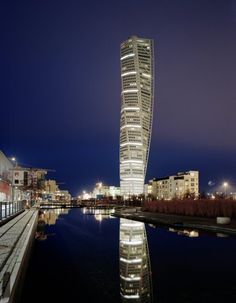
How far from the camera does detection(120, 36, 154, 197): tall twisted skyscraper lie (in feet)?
579

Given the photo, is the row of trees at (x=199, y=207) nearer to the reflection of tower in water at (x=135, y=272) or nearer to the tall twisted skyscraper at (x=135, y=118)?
the reflection of tower in water at (x=135, y=272)

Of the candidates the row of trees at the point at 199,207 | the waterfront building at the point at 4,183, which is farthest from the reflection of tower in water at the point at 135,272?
the waterfront building at the point at 4,183

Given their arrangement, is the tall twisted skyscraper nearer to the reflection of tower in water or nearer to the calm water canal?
the calm water canal

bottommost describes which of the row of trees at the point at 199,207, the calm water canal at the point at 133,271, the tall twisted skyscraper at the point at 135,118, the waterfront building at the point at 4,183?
the calm water canal at the point at 133,271

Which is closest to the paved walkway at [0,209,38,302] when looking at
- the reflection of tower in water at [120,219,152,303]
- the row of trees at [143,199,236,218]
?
the reflection of tower in water at [120,219,152,303]

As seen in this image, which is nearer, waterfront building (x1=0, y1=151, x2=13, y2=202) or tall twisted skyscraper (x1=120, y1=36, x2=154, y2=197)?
waterfront building (x1=0, y1=151, x2=13, y2=202)

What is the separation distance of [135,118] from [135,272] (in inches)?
6412

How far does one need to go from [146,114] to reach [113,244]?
527 feet

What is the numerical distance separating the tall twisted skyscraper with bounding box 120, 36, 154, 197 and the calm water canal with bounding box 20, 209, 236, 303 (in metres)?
152

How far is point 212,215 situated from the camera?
39969 mm

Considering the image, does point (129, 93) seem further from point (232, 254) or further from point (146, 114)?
point (232, 254)

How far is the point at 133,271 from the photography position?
15570 millimetres

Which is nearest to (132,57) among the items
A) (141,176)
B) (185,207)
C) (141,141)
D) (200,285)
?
(141,141)

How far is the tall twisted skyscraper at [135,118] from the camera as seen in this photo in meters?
176
